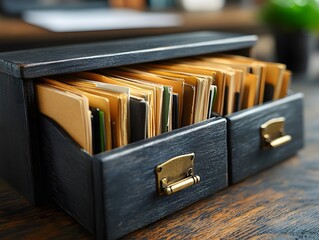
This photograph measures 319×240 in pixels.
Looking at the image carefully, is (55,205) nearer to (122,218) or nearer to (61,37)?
(122,218)

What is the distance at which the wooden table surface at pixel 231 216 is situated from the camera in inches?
24.1

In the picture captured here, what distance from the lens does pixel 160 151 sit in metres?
0.62

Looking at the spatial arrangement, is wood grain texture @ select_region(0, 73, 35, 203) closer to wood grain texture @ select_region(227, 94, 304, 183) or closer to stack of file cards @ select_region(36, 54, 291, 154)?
stack of file cards @ select_region(36, 54, 291, 154)

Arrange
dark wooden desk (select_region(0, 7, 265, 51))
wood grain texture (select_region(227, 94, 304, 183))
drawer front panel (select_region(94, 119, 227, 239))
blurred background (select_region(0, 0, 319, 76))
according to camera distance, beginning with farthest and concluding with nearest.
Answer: dark wooden desk (select_region(0, 7, 265, 51)) < blurred background (select_region(0, 0, 319, 76)) < wood grain texture (select_region(227, 94, 304, 183)) < drawer front panel (select_region(94, 119, 227, 239))

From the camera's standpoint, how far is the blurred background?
1.66 m

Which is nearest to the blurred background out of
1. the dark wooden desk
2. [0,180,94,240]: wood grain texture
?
the dark wooden desk

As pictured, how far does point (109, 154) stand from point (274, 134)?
1.22 feet

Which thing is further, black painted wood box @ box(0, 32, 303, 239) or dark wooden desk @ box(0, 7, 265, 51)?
dark wooden desk @ box(0, 7, 265, 51)

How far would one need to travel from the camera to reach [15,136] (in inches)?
27.2

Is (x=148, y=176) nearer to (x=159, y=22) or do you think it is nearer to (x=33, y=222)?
(x=33, y=222)

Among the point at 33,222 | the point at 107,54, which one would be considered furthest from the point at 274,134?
the point at 33,222

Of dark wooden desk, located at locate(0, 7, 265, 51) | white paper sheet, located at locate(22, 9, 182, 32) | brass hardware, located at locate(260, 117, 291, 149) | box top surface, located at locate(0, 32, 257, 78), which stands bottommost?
brass hardware, located at locate(260, 117, 291, 149)

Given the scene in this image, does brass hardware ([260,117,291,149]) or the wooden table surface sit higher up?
brass hardware ([260,117,291,149])

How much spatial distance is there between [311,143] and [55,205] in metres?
0.57
